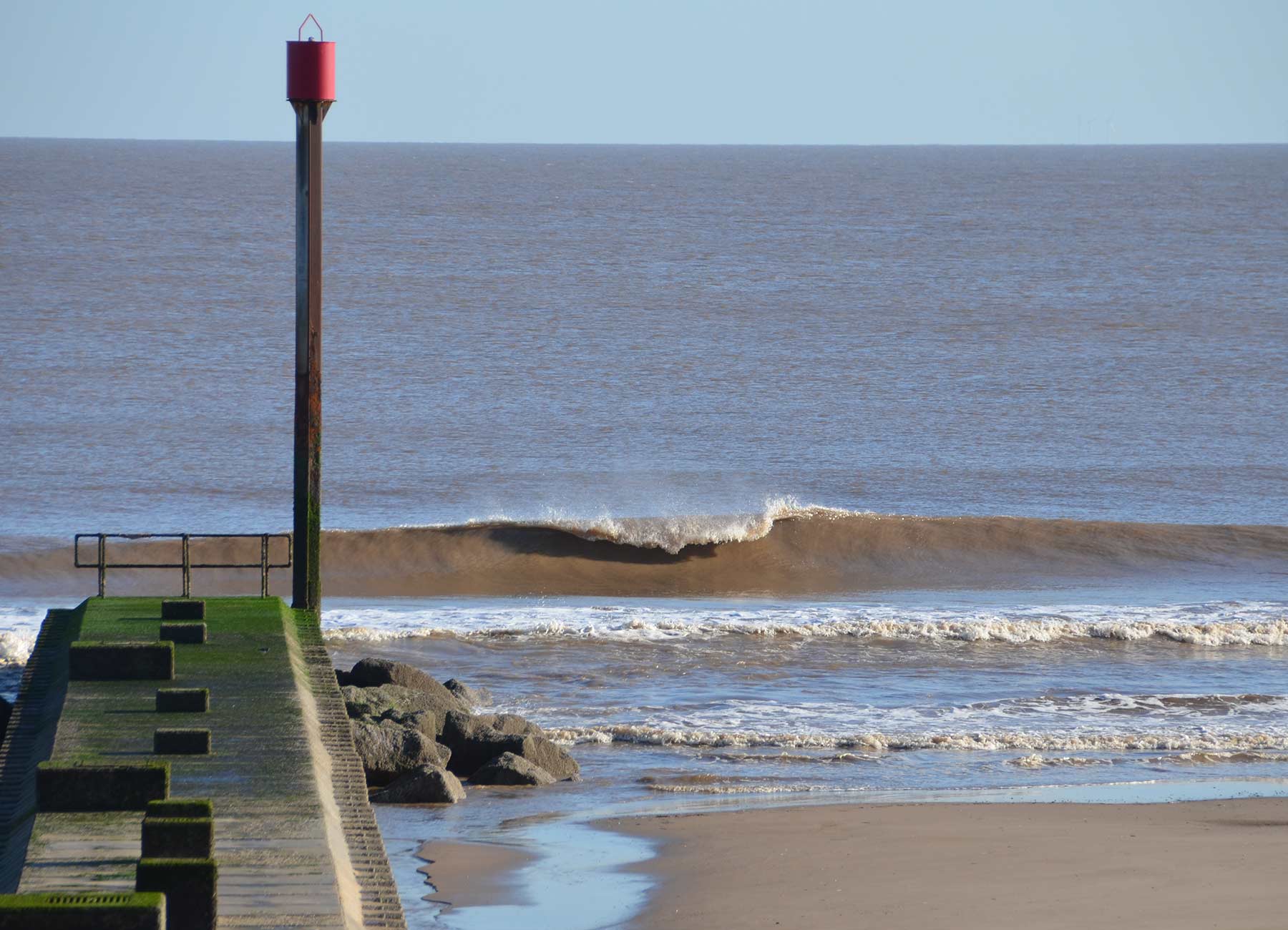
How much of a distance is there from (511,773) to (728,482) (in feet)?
62.6

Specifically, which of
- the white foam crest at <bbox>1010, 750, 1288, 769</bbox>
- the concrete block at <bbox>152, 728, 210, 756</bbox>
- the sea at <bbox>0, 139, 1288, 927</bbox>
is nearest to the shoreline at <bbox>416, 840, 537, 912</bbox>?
the sea at <bbox>0, 139, 1288, 927</bbox>

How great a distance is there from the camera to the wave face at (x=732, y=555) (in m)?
23.5

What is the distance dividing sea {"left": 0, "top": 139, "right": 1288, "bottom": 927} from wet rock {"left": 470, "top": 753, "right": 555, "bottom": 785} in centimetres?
24

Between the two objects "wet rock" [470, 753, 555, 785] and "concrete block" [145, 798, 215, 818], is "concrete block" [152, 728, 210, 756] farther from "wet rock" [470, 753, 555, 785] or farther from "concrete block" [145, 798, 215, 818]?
"wet rock" [470, 753, 555, 785]

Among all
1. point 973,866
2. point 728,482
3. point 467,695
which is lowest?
point 728,482

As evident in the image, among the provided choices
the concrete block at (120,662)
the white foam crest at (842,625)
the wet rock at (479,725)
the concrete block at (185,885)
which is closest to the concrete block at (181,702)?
the concrete block at (120,662)

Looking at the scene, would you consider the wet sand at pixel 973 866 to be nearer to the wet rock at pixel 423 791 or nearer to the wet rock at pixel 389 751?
the wet rock at pixel 423 791

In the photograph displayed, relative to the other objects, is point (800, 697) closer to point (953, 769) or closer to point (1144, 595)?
point (953, 769)

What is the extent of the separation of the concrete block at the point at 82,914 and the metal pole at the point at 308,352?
24.0 ft

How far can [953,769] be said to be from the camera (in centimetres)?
1278

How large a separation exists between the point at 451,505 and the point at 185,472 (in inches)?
199

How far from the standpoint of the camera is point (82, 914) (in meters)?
5.69

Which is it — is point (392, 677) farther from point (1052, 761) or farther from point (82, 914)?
point (82, 914)

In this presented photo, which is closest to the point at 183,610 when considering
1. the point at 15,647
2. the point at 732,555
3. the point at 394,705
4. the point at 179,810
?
the point at 394,705
